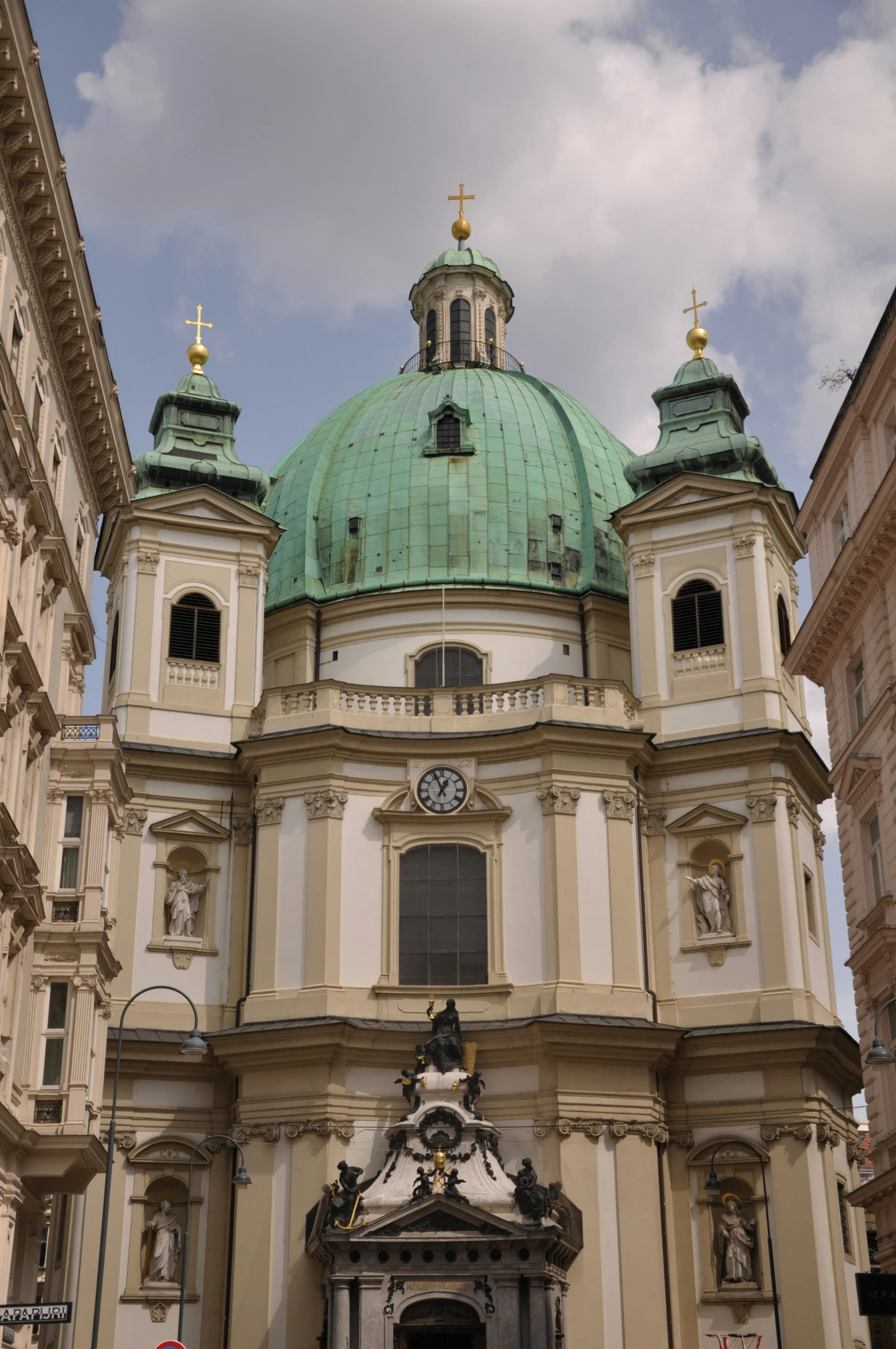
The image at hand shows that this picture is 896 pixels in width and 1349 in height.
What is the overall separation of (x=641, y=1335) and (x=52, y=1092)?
1474cm

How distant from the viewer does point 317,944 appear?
4084 centimetres

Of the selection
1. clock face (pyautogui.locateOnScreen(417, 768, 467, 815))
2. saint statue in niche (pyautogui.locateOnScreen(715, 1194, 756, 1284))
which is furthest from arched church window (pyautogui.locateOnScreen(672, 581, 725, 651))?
saint statue in niche (pyautogui.locateOnScreen(715, 1194, 756, 1284))

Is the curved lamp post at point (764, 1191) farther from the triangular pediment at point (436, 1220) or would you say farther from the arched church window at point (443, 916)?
the arched church window at point (443, 916)

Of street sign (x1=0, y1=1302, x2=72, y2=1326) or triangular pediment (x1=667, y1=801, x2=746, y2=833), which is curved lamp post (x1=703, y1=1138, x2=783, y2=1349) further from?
street sign (x1=0, y1=1302, x2=72, y2=1326)

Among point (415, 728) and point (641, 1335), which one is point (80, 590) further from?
point (641, 1335)

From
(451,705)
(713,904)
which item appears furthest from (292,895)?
(713,904)

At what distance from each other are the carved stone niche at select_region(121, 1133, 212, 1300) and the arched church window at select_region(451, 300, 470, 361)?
29.2m

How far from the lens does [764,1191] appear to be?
128 ft

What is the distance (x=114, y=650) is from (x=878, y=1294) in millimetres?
28980

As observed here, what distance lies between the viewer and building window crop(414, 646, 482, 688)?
47.8m

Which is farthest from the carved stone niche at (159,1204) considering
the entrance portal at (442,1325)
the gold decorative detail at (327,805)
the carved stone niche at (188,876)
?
the gold decorative detail at (327,805)

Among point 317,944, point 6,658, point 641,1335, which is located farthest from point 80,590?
point 641,1335

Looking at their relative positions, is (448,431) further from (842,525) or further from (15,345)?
(15,345)

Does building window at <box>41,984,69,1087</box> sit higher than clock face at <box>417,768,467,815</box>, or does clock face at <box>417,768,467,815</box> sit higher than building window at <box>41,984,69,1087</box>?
clock face at <box>417,768,467,815</box>
